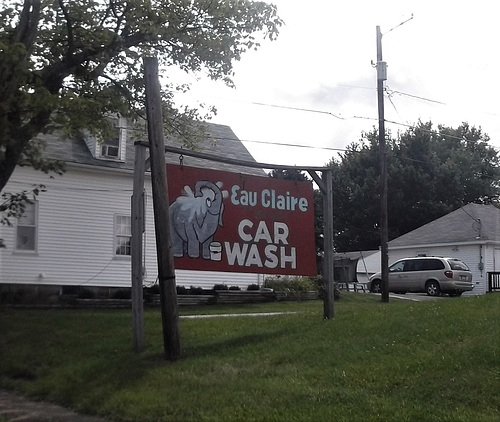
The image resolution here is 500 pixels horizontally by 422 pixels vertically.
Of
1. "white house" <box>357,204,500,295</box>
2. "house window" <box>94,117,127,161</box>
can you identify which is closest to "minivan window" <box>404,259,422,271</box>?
"white house" <box>357,204,500,295</box>

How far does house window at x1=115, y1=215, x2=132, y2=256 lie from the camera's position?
2488 cm

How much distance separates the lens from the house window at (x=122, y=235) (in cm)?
2488

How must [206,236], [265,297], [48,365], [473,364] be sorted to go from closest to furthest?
[473,364] → [48,365] → [206,236] → [265,297]

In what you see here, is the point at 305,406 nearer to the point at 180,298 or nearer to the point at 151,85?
the point at 151,85

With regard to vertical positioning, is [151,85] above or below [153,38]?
below

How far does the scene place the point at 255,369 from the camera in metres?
9.07

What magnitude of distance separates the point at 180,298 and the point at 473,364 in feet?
49.9

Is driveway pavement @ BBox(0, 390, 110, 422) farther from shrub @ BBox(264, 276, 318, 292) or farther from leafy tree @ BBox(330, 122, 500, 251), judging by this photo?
→ leafy tree @ BBox(330, 122, 500, 251)

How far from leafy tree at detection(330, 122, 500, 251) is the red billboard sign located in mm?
41163

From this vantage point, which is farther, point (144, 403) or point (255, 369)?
point (255, 369)

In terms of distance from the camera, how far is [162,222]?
10.4 meters

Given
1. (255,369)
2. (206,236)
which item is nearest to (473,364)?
(255,369)

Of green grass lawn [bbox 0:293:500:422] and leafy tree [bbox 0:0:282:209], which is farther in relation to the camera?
leafy tree [bbox 0:0:282:209]

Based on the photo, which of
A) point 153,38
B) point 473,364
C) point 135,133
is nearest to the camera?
point 473,364
